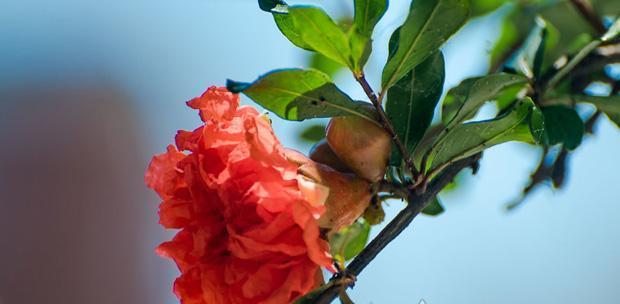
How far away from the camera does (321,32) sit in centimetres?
59

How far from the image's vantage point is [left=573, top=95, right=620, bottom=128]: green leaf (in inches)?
30.5

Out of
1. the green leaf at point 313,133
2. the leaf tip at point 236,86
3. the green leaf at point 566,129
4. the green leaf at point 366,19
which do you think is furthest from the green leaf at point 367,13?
the green leaf at point 313,133

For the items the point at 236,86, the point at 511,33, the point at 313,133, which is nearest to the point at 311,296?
the point at 236,86

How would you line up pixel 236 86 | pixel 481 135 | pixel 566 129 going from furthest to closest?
pixel 566 129, pixel 481 135, pixel 236 86

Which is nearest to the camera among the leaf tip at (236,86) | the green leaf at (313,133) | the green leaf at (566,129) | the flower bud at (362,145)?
the leaf tip at (236,86)

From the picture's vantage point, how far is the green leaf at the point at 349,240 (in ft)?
2.24

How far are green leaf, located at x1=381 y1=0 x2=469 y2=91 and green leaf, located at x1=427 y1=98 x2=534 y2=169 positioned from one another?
0.07 m

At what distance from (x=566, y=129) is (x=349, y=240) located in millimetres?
250

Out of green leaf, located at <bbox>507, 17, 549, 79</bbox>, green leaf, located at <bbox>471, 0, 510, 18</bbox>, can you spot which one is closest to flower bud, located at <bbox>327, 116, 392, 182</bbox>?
green leaf, located at <bbox>507, 17, 549, 79</bbox>

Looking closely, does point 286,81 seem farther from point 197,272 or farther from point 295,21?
point 197,272

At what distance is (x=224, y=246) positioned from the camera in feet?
1.99

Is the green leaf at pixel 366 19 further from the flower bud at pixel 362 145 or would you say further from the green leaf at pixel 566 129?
the green leaf at pixel 566 129

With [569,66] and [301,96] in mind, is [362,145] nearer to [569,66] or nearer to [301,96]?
[301,96]

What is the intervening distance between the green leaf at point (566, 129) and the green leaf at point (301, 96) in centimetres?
22
